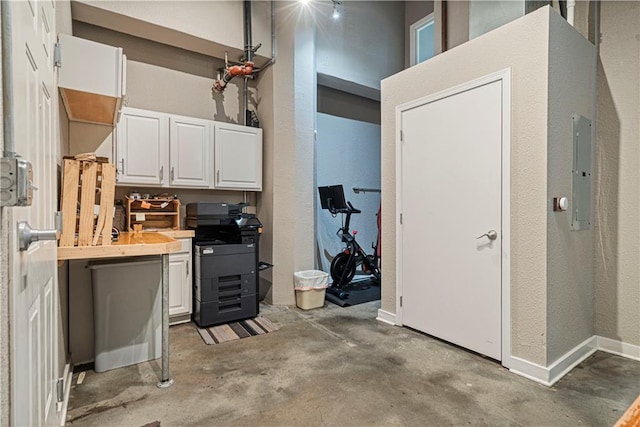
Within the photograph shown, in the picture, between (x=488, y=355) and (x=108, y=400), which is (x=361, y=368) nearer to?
(x=488, y=355)

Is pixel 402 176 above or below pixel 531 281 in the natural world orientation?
above

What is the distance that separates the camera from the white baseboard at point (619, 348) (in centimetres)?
267

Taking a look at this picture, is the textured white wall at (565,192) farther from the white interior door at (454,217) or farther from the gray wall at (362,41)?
the gray wall at (362,41)

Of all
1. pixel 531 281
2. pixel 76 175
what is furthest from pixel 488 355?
pixel 76 175

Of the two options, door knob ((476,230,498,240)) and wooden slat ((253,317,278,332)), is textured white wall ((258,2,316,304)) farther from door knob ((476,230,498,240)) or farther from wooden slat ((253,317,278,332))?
door knob ((476,230,498,240))

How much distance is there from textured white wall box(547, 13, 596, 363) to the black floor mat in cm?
217

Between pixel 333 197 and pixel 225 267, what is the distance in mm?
1765

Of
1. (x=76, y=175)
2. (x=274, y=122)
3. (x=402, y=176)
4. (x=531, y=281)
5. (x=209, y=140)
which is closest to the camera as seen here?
(x=76, y=175)

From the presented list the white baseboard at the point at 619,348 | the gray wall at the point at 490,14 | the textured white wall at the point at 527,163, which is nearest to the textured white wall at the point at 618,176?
the white baseboard at the point at 619,348

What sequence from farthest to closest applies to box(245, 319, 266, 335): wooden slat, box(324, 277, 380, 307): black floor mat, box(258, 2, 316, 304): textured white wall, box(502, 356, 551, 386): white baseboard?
1. box(324, 277, 380, 307): black floor mat
2. box(258, 2, 316, 304): textured white wall
3. box(245, 319, 266, 335): wooden slat
4. box(502, 356, 551, 386): white baseboard

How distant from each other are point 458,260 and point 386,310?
3.39ft

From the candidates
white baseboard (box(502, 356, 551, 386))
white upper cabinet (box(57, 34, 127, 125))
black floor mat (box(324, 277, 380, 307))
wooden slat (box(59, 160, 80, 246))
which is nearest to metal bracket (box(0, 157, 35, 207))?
wooden slat (box(59, 160, 80, 246))

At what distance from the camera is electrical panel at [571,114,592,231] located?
8.34ft

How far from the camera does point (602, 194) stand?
2828mm
